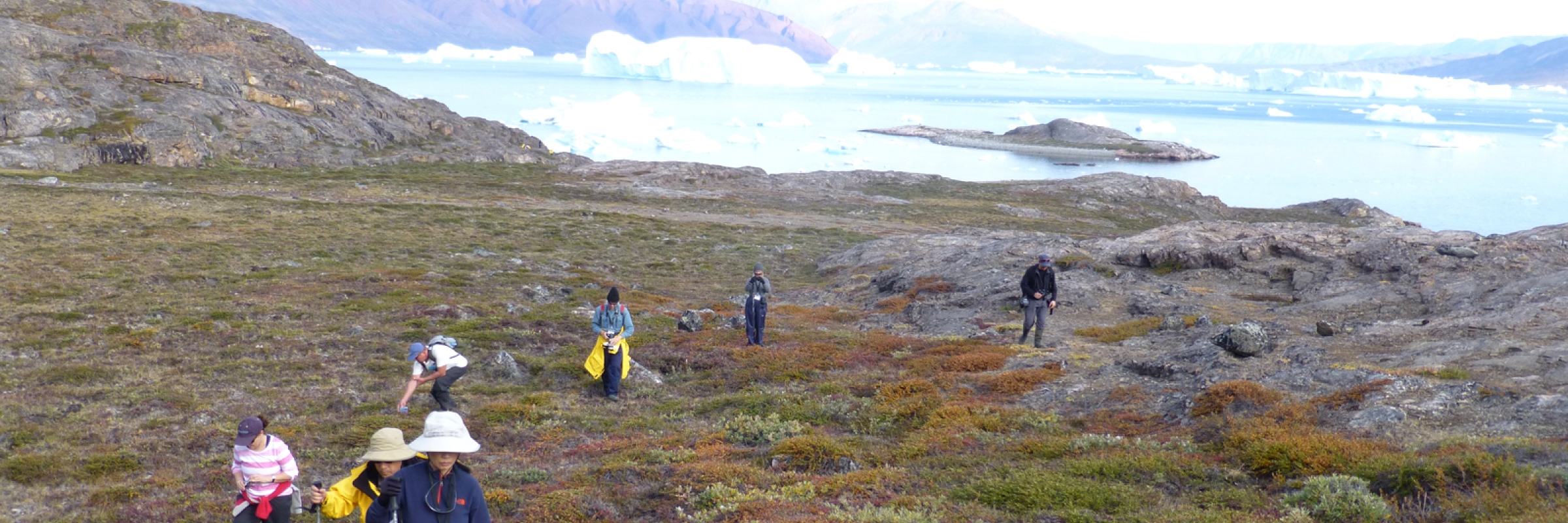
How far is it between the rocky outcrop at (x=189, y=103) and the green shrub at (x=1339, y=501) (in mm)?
66071

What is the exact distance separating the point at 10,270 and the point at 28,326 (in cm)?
836

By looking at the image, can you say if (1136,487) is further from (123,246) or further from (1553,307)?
(123,246)

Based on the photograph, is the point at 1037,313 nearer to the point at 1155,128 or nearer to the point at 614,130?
the point at 614,130

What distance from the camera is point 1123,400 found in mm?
14406

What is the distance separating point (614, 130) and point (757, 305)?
97.4 metres

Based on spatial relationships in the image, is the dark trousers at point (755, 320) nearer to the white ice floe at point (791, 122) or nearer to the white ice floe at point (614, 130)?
the white ice floe at point (614, 130)

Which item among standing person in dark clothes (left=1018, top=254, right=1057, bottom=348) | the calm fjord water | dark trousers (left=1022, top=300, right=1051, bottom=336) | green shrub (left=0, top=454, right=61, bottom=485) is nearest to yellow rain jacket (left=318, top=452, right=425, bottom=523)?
green shrub (left=0, top=454, right=61, bottom=485)

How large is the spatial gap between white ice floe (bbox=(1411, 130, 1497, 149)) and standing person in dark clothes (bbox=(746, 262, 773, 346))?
150982 millimetres

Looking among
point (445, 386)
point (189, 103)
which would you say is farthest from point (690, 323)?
point (189, 103)

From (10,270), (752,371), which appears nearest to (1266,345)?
(752,371)

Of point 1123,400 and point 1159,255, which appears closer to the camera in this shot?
point 1123,400

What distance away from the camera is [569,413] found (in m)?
15.6

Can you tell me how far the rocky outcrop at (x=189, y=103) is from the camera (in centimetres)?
5725

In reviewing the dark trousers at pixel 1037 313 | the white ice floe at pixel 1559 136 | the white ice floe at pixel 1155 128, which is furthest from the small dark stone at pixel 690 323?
the white ice floe at pixel 1559 136
